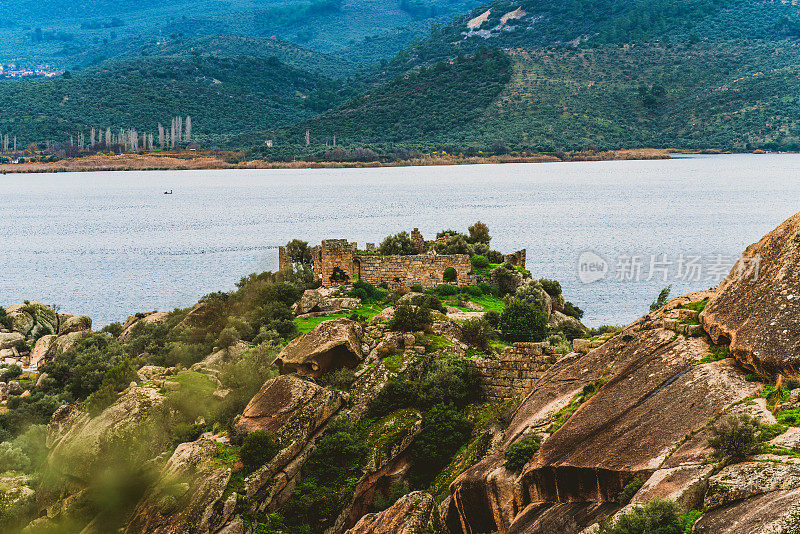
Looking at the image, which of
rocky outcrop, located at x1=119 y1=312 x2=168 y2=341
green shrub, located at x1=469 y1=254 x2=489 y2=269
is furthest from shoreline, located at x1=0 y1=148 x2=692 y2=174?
rocky outcrop, located at x1=119 y1=312 x2=168 y2=341

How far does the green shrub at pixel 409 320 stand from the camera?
21156mm

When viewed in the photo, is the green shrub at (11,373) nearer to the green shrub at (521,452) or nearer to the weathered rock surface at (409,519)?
the weathered rock surface at (409,519)

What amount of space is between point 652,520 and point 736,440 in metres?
1.38

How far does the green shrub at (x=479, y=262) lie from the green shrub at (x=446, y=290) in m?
3.19

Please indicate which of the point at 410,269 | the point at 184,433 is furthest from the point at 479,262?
the point at 184,433

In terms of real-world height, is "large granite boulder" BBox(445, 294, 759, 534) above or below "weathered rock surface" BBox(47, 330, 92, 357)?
above

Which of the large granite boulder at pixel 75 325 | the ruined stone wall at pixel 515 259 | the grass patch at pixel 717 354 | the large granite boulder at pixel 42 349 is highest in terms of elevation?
the grass patch at pixel 717 354

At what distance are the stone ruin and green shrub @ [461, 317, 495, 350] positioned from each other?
8739 mm

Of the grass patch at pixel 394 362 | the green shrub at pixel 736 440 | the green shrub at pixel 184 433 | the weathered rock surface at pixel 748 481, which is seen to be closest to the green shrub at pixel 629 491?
the green shrub at pixel 736 440

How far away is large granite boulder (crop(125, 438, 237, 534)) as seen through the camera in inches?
552

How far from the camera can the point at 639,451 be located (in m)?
10.3

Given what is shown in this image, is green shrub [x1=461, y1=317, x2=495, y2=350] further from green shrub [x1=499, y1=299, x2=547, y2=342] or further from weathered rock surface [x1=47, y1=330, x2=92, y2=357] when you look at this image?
weathered rock surface [x1=47, y1=330, x2=92, y2=357]

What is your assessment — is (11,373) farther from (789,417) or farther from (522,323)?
(789,417)

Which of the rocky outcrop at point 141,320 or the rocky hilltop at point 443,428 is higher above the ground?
the rocky hilltop at point 443,428
